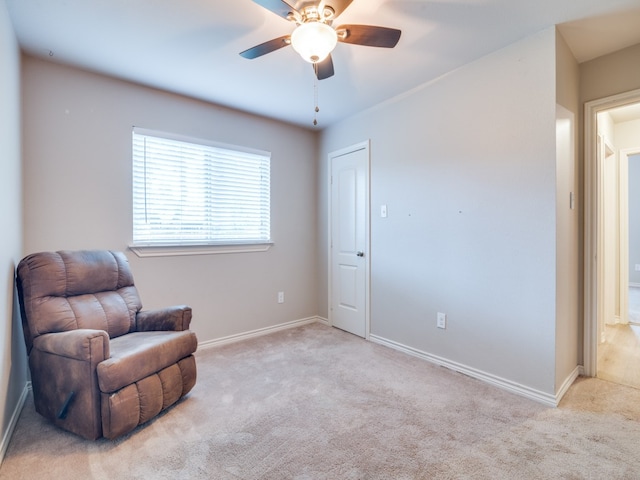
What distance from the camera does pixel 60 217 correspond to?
7.96ft

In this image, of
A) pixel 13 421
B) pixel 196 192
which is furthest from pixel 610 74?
pixel 13 421

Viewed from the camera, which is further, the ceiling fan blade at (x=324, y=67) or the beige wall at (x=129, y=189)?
the beige wall at (x=129, y=189)

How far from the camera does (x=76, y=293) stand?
209cm

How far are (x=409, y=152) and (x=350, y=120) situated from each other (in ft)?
3.13

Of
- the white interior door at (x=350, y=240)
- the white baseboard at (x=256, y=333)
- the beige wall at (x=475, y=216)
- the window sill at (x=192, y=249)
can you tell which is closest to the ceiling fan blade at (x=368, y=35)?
the beige wall at (x=475, y=216)

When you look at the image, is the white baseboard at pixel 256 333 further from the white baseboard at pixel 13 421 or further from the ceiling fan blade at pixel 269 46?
the ceiling fan blade at pixel 269 46

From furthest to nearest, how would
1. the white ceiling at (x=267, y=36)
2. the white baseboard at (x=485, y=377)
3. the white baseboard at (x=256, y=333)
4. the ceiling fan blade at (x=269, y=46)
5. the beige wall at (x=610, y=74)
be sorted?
the white baseboard at (x=256, y=333)
the beige wall at (x=610, y=74)
the white baseboard at (x=485, y=377)
the white ceiling at (x=267, y=36)
the ceiling fan blade at (x=269, y=46)

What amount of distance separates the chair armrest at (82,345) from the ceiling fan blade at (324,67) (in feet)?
6.37

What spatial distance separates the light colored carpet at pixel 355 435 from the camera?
1493 mm

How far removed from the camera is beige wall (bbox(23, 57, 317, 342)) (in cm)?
237

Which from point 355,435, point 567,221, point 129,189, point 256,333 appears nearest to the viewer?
point 355,435

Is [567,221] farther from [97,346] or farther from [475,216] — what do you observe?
[97,346]

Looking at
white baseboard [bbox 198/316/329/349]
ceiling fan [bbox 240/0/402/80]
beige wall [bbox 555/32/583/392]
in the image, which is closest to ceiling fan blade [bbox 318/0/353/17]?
Result: ceiling fan [bbox 240/0/402/80]

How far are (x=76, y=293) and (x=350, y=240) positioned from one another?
8.21ft
